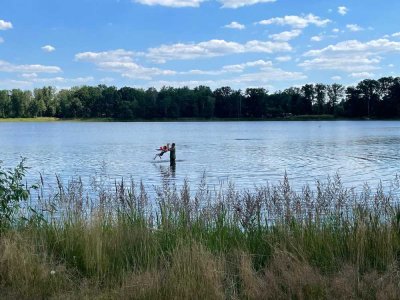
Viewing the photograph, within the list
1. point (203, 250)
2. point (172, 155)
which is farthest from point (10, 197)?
point (172, 155)

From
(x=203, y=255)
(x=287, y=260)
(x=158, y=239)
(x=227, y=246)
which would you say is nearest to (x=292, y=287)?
(x=287, y=260)

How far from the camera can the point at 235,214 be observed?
9.12 meters

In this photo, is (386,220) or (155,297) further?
(386,220)

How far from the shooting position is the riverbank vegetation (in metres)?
5.86

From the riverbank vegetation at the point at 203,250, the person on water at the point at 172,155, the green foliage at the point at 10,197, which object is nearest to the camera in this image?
the riverbank vegetation at the point at 203,250

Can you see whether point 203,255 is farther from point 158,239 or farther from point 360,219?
point 360,219

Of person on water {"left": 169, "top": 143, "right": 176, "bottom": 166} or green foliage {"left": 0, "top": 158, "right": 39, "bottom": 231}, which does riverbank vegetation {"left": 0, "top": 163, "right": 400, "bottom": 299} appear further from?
person on water {"left": 169, "top": 143, "right": 176, "bottom": 166}

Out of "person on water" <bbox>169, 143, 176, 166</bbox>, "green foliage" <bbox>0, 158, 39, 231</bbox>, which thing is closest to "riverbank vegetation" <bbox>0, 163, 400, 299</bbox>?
"green foliage" <bbox>0, 158, 39, 231</bbox>

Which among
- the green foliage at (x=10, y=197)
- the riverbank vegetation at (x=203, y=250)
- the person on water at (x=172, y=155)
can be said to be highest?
the green foliage at (x=10, y=197)

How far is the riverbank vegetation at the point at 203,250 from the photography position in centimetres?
586

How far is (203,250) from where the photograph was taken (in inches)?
268

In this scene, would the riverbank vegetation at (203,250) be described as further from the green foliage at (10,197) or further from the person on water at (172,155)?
the person on water at (172,155)

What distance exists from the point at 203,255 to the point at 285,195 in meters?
3.08

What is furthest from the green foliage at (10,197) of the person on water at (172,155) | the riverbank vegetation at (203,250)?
the person on water at (172,155)
